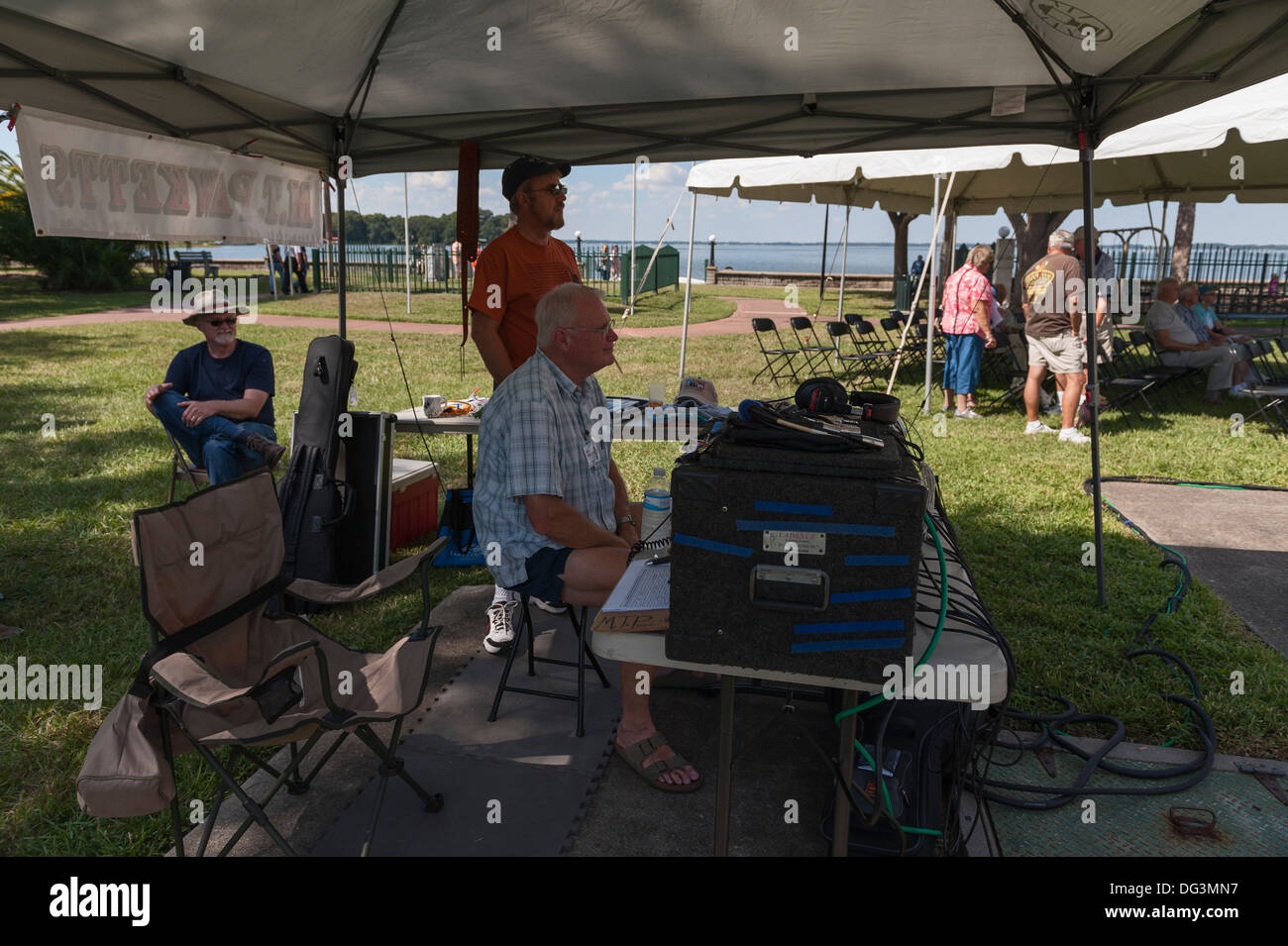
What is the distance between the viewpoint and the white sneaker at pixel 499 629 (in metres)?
3.79

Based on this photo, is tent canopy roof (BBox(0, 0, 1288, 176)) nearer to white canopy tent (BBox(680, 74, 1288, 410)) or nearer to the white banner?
the white banner

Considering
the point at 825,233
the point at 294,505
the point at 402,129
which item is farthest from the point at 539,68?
the point at 825,233

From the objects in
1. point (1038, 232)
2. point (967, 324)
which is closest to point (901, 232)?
point (1038, 232)

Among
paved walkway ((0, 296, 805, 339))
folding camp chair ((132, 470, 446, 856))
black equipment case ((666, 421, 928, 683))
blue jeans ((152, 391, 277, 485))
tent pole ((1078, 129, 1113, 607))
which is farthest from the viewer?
paved walkway ((0, 296, 805, 339))

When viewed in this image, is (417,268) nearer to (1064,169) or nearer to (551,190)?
(1064,169)

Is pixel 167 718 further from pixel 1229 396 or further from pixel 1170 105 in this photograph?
pixel 1229 396

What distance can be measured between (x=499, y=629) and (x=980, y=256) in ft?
23.4

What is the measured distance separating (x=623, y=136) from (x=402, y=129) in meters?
1.17

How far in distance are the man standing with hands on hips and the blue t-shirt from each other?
1.48m

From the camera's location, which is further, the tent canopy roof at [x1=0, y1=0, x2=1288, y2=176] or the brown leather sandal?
the tent canopy roof at [x1=0, y1=0, x2=1288, y2=176]

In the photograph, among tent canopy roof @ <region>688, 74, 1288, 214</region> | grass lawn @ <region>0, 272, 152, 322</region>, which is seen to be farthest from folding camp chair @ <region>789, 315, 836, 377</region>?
grass lawn @ <region>0, 272, 152, 322</region>

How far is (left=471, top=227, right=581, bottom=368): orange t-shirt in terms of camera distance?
12.7 ft

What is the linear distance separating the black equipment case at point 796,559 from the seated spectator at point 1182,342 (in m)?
9.32

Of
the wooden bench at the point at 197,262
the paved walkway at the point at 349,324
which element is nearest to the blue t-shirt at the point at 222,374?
the wooden bench at the point at 197,262
